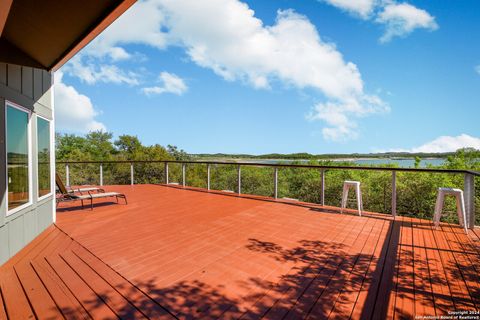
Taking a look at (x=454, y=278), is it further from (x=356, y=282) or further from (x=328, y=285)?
(x=328, y=285)

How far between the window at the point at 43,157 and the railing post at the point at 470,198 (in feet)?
23.2

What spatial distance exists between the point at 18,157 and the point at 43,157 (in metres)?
0.98

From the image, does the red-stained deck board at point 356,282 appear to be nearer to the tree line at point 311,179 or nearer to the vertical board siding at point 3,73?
the vertical board siding at point 3,73

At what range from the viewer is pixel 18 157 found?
3490 millimetres

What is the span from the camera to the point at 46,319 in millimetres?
1885

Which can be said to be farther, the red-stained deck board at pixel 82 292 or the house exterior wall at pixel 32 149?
the house exterior wall at pixel 32 149

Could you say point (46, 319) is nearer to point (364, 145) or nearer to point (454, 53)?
point (454, 53)

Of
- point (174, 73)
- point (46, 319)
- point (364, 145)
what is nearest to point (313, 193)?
point (46, 319)

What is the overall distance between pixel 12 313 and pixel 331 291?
2630 millimetres

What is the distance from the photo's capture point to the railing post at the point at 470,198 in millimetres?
4168

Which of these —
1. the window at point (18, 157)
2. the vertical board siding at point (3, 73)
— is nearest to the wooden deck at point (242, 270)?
the window at point (18, 157)

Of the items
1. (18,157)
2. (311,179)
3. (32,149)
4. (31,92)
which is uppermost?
(31,92)

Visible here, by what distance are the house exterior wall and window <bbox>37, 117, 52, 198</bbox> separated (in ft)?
0.37

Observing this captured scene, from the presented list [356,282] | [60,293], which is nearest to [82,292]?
[60,293]
